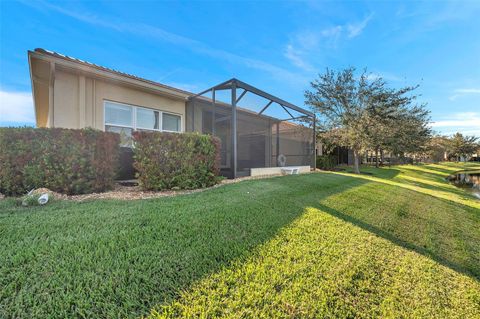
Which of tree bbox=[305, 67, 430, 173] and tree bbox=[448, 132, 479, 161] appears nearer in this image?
tree bbox=[305, 67, 430, 173]

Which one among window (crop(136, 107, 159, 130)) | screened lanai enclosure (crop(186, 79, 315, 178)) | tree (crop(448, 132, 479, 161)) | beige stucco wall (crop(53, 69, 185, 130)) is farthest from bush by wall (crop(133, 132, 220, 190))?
tree (crop(448, 132, 479, 161))

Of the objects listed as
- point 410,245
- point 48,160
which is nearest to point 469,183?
point 410,245

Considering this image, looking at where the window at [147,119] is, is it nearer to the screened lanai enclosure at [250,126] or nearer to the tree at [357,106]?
the screened lanai enclosure at [250,126]

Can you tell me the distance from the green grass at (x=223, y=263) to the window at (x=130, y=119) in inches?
171

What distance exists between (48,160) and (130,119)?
3.76 meters

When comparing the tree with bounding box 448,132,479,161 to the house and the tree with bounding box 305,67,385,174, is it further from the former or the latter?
the house

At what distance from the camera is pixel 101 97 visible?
7.16m

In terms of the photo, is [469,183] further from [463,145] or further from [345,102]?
[463,145]

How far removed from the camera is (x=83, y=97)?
6.72m

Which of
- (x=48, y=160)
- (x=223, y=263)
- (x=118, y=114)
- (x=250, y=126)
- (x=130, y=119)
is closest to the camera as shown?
(x=223, y=263)

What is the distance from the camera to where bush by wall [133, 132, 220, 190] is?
514 centimetres

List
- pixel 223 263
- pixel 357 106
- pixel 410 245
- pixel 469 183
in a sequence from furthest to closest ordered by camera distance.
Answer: pixel 469 183, pixel 357 106, pixel 410 245, pixel 223 263

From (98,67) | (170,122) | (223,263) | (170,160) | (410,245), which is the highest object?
(98,67)

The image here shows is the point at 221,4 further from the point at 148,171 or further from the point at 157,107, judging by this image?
the point at 148,171
